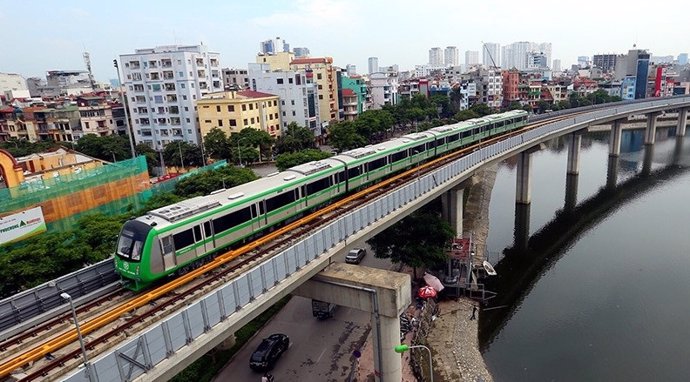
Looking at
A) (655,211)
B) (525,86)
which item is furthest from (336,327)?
(525,86)

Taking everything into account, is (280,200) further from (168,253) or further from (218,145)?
(218,145)

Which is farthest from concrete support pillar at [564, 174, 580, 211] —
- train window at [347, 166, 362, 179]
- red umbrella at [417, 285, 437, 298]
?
train window at [347, 166, 362, 179]

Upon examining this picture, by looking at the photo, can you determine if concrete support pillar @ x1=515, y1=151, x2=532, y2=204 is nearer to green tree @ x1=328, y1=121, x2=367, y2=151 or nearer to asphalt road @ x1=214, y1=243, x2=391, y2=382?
green tree @ x1=328, y1=121, x2=367, y2=151

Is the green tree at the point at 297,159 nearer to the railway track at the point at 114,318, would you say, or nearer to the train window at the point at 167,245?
the railway track at the point at 114,318

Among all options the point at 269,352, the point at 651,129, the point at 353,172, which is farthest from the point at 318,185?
the point at 651,129

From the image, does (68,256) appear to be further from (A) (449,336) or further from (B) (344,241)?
(A) (449,336)
